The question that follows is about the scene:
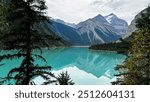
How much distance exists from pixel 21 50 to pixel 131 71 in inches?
400

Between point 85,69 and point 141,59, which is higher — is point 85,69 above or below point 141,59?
above

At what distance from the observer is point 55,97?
6734mm

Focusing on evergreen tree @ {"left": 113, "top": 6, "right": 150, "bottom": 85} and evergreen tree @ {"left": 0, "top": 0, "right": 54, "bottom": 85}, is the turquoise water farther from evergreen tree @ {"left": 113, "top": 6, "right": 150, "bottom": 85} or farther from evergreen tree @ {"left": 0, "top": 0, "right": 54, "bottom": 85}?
evergreen tree @ {"left": 0, "top": 0, "right": 54, "bottom": 85}

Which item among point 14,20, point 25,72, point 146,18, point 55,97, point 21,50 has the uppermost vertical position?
point 146,18

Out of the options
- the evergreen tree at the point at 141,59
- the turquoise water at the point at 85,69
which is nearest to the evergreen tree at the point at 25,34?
the evergreen tree at the point at 141,59

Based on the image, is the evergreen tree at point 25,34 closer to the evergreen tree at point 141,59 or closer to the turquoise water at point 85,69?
the evergreen tree at point 141,59

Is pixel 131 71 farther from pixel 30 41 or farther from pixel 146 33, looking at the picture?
pixel 30 41

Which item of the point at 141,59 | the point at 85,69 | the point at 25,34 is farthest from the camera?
the point at 85,69

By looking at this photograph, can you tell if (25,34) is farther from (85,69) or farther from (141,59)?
(85,69)

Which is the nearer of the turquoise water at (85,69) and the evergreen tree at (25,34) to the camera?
the evergreen tree at (25,34)

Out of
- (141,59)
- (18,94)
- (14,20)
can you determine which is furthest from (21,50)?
(141,59)

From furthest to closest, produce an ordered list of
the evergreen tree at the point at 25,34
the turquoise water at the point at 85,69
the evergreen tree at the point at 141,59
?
the turquoise water at the point at 85,69, the evergreen tree at the point at 141,59, the evergreen tree at the point at 25,34

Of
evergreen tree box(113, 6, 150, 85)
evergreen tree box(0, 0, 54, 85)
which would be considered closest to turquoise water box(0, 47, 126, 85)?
evergreen tree box(113, 6, 150, 85)

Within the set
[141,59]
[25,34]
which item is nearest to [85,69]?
[141,59]
